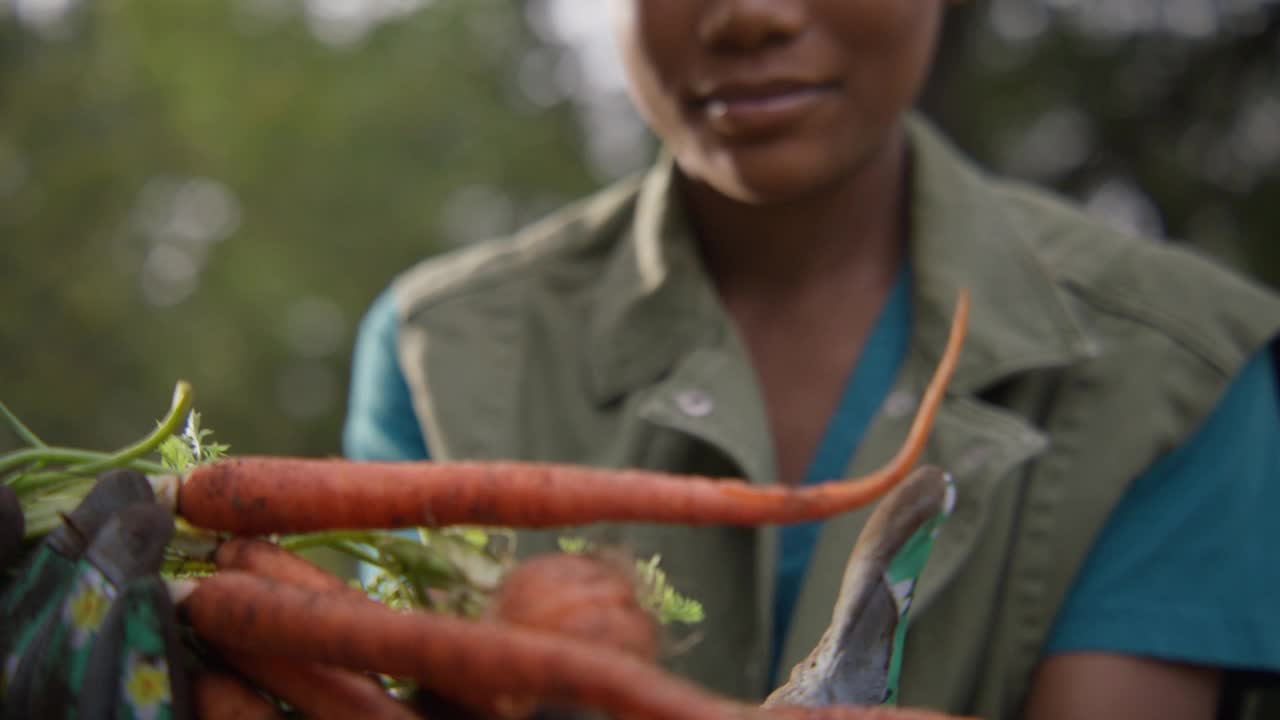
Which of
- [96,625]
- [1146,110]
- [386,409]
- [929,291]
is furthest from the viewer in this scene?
[1146,110]

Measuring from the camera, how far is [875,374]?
1682 millimetres

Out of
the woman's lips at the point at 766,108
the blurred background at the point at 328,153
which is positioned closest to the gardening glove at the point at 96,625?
the woman's lips at the point at 766,108

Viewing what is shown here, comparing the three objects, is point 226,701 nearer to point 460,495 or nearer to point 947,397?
point 460,495

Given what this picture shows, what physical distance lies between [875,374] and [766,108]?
447 millimetres

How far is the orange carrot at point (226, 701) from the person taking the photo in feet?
3.00

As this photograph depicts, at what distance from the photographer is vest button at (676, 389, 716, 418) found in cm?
160

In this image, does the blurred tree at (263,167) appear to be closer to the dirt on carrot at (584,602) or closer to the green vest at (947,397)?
the green vest at (947,397)

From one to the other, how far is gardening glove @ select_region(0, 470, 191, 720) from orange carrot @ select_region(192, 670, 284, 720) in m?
0.01

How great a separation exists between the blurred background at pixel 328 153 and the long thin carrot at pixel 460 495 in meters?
2.87

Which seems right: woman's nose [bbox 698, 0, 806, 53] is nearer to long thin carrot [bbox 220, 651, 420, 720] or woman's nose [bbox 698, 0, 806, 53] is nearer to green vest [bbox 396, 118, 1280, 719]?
green vest [bbox 396, 118, 1280, 719]

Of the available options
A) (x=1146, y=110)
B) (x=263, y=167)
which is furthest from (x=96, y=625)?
(x=263, y=167)

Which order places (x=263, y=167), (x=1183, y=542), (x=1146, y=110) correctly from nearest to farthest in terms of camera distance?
(x=1183, y=542)
(x=1146, y=110)
(x=263, y=167)

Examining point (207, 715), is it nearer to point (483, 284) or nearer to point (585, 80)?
point (483, 284)

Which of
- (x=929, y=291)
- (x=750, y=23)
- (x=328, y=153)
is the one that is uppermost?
(x=750, y=23)
